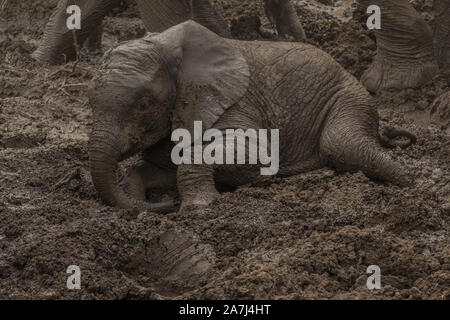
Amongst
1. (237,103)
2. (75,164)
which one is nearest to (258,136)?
(237,103)

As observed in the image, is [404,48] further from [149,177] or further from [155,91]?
[155,91]

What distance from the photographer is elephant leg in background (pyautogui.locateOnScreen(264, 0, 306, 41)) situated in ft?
29.3

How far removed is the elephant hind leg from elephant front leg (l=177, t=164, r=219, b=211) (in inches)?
30.9

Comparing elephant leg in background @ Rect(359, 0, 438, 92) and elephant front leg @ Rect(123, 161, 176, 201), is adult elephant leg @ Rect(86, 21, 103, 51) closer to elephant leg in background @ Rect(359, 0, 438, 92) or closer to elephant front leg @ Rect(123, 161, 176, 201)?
elephant leg in background @ Rect(359, 0, 438, 92)

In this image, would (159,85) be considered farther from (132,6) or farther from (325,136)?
(132,6)

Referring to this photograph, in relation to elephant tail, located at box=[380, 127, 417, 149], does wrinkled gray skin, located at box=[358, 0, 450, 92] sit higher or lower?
higher

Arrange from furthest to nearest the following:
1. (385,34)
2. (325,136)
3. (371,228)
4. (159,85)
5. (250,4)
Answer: (250,4)
(385,34)
(325,136)
(159,85)
(371,228)

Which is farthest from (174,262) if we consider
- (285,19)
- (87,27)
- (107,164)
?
(285,19)

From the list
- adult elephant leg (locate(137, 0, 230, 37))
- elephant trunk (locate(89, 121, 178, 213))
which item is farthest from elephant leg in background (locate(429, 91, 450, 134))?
elephant trunk (locate(89, 121, 178, 213))

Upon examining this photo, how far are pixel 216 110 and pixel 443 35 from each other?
2618 mm

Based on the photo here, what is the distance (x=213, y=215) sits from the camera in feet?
18.9

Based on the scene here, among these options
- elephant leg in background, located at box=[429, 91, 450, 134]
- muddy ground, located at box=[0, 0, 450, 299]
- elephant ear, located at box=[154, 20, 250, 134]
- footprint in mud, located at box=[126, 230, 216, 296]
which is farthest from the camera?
elephant leg in background, located at box=[429, 91, 450, 134]

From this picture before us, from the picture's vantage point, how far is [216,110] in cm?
623

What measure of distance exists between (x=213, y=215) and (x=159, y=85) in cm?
76
